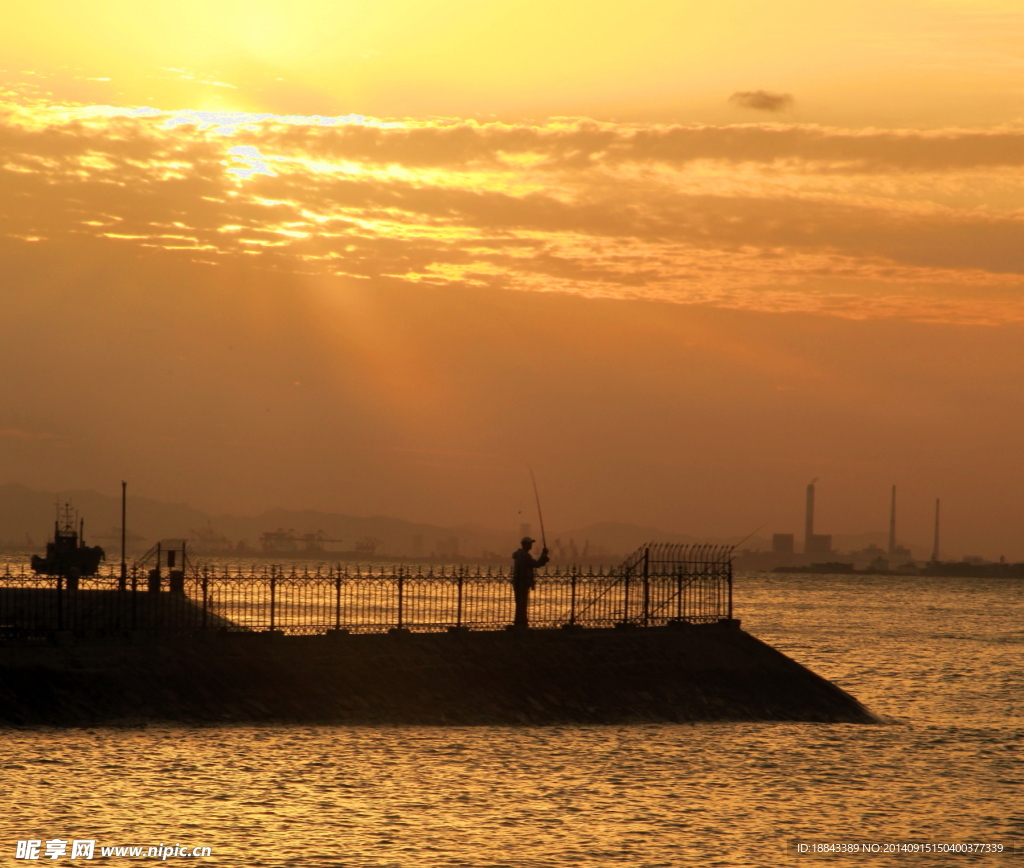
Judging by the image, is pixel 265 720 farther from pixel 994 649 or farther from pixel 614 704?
pixel 994 649

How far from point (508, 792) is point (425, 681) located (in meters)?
7.73

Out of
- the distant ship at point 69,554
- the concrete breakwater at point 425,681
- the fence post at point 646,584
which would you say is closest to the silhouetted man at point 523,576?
the concrete breakwater at point 425,681

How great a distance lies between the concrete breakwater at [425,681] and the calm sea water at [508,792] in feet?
2.91

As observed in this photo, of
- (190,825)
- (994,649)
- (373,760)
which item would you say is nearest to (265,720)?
(373,760)

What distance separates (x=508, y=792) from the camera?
24906 millimetres

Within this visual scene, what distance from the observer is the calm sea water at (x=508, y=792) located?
68.7 feet

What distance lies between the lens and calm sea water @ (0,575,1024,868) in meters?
20.9

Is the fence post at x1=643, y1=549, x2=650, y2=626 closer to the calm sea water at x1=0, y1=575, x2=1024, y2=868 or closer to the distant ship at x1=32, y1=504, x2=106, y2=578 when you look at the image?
the calm sea water at x1=0, y1=575, x2=1024, y2=868

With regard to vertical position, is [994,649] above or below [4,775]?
below

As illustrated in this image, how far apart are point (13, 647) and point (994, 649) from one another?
6915 centimetres

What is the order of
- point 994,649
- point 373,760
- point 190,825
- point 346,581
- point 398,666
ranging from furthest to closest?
point 994,649
point 346,581
point 398,666
point 373,760
point 190,825

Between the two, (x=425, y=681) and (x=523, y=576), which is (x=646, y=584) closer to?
(x=523, y=576)

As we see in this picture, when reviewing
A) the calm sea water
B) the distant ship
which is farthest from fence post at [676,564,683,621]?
the distant ship

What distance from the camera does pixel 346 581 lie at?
118 feet
